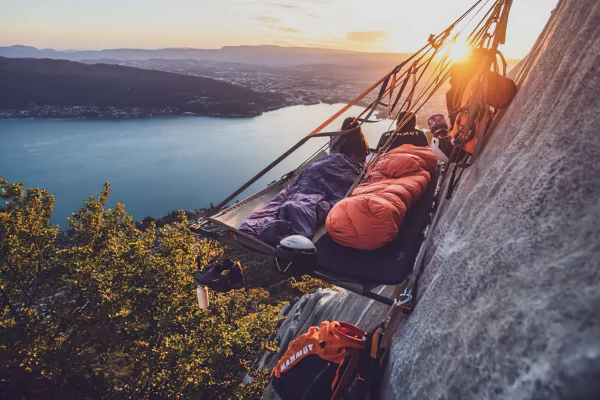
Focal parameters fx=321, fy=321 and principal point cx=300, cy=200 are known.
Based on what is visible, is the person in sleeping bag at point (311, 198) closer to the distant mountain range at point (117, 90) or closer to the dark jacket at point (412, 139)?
the dark jacket at point (412, 139)

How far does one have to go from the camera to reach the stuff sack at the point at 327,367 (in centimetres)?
237

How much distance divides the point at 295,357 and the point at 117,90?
435 feet

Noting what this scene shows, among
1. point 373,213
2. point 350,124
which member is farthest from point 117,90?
point 373,213

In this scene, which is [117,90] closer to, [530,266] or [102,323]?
[102,323]

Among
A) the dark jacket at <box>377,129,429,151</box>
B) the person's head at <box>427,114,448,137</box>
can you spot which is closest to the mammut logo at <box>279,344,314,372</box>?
the person's head at <box>427,114,448,137</box>

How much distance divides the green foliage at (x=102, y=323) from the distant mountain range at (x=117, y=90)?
10385 cm

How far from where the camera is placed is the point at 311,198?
156 inches

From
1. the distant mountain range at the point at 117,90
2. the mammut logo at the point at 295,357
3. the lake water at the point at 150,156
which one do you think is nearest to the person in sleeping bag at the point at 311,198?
the mammut logo at the point at 295,357

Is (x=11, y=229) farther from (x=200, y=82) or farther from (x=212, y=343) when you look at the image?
(x=200, y=82)

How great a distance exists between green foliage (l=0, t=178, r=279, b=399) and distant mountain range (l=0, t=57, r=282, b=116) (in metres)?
104

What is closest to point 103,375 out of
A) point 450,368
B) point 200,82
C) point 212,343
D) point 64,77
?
point 212,343

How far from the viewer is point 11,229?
25.0 feet

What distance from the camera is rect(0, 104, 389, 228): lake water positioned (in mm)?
56281

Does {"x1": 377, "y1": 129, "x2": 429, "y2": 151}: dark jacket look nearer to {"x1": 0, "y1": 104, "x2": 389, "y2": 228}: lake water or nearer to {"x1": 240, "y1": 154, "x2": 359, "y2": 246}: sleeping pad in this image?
{"x1": 240, "y1": 154, "x2": 359, "y2": 246}: sleeping pad
